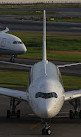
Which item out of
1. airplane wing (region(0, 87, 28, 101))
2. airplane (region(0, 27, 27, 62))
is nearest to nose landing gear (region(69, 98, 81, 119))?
airplane wing (region(0, 87, 28, 101))

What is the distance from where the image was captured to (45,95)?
37281 millimetres

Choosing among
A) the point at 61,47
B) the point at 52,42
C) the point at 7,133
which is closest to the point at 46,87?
the point at 7,133

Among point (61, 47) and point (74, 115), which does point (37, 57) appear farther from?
point (74, 115)

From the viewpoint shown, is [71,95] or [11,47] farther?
[11,47]

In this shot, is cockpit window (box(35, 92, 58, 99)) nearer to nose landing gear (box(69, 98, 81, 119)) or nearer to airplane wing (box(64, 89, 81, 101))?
airplane wing (box(64, 89, 81, 101))

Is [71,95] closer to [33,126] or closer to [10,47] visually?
[33,126]

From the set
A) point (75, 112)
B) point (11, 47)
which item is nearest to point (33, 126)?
point (75, 112)

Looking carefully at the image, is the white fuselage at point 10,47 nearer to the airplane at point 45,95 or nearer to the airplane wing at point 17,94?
the airplane at point 45,95

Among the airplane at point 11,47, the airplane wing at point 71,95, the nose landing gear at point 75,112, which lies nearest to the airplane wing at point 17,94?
the airplane wing at point 71,95

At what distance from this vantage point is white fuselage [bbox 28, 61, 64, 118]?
1428 inches

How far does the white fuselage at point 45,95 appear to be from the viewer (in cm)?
3628

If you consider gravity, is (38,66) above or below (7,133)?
above

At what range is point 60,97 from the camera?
126ft

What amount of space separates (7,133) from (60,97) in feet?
14.9
